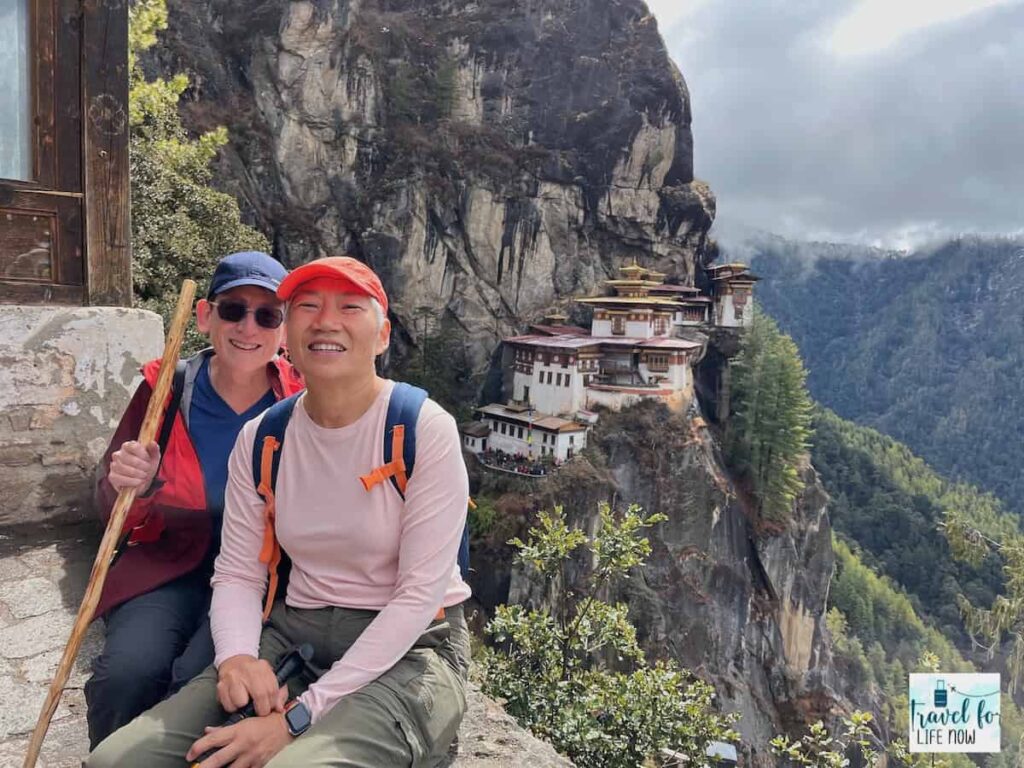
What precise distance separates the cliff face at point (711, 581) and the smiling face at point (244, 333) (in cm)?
2100

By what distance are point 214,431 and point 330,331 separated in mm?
853

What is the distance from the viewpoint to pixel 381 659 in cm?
160

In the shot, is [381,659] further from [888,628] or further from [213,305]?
[888,628]

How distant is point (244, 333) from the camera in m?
2.21

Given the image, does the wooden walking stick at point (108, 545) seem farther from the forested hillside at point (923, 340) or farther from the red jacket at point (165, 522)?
the forested hillside at point (923, 340)

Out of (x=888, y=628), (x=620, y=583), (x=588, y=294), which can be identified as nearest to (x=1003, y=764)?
(x=888, y=628)

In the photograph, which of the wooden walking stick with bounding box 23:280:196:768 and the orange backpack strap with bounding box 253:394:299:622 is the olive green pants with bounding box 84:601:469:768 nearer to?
the orange backpack strap with bounding box 253:394:299:622

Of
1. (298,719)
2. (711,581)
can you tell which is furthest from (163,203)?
(711,581)

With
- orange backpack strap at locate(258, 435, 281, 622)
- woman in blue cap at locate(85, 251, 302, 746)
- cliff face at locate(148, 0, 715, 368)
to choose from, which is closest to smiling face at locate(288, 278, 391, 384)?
orange backpack strap at locate(258, 435, 281, 622)

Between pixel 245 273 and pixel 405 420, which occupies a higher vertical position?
pixel 245 273

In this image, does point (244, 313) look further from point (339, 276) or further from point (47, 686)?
point (47, 686)

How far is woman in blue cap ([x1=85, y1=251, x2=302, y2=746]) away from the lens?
2025mm

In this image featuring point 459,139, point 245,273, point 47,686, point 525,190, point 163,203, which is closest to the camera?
point 245,273

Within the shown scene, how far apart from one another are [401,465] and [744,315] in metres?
35.3
